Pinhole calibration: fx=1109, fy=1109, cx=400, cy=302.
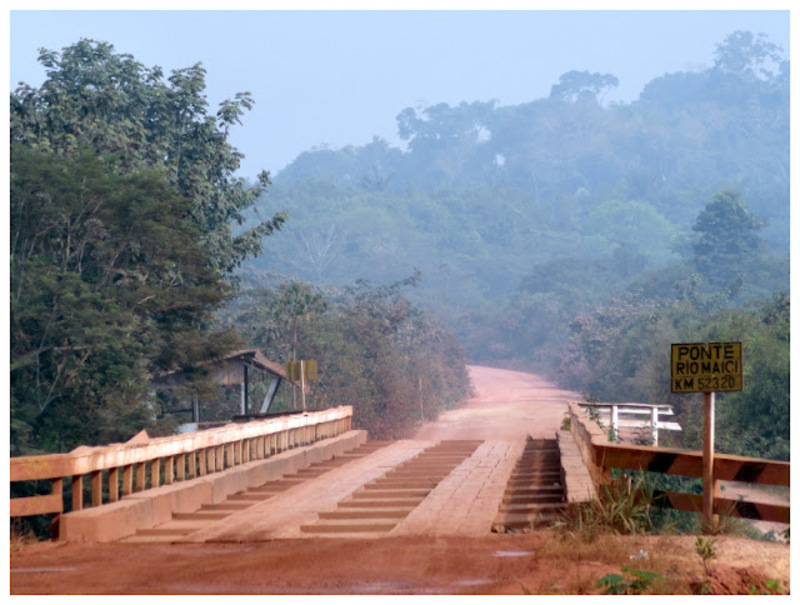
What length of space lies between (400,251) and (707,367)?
11218cm

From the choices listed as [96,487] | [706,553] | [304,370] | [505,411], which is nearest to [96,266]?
[304,370]

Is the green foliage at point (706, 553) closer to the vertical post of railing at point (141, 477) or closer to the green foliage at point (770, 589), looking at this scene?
the green foliage at point (770, 589)

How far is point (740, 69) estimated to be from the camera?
182250 mm

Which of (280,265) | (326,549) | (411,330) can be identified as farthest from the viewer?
(280,265)

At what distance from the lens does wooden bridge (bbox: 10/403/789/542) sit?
1077 centimetres

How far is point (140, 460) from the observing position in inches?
499

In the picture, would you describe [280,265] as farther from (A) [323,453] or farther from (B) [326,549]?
(B) [326,549]

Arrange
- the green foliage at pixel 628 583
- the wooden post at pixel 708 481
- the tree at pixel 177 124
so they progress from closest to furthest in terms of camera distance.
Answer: the green foliage at pixel 628 583
the wooden post at pixel 708 481
the tree at pixel 177 124

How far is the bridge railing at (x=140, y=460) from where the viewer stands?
10828 millimetres

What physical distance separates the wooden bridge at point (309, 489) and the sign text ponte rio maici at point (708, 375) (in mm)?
134

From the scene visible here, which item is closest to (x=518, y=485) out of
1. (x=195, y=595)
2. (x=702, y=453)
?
(x=702, y=453)

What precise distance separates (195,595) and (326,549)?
85.9 inches

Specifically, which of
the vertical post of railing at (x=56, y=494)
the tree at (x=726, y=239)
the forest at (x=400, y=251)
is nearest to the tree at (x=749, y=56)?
the forest at (x=400, y=251)

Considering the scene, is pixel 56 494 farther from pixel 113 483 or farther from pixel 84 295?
pixel 84 295
